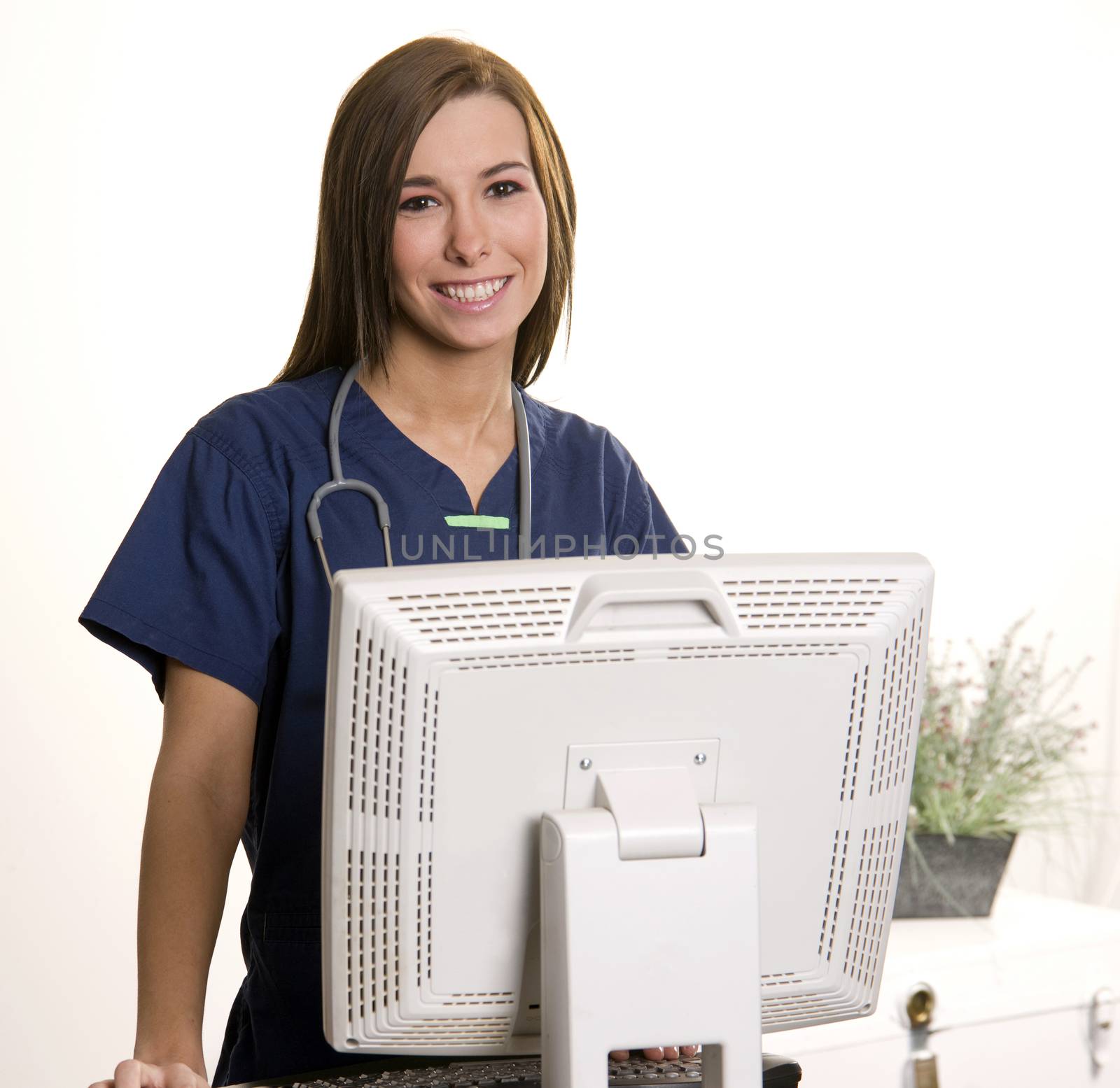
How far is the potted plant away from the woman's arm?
129 cm

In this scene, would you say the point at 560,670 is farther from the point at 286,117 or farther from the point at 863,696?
the point at 286,117

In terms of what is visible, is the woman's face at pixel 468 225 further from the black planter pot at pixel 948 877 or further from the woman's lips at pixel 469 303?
the black planter pot at pixel 948 877

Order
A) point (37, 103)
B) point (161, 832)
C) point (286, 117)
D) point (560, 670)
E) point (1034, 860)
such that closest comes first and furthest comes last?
point (560, 670) → point (161, 832) → point (37, 103) → point (286, 117) → point (1034, 860)

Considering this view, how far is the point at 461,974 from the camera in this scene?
0.84 meters

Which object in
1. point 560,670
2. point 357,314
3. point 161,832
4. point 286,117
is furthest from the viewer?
point 286,117

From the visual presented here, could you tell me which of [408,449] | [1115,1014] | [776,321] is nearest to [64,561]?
[408,449]

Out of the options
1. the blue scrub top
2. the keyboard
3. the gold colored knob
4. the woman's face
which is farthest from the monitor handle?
the gold colored knob

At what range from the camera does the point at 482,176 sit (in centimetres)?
125

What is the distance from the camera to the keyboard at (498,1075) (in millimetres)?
896

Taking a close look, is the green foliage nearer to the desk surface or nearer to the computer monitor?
the desk surface

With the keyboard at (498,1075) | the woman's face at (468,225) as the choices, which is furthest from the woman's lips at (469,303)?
the keyboard at (498,1075)

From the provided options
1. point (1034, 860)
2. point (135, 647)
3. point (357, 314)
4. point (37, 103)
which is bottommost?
point (1034, 860)

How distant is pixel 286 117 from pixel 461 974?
176 centimetres

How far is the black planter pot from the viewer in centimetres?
221
